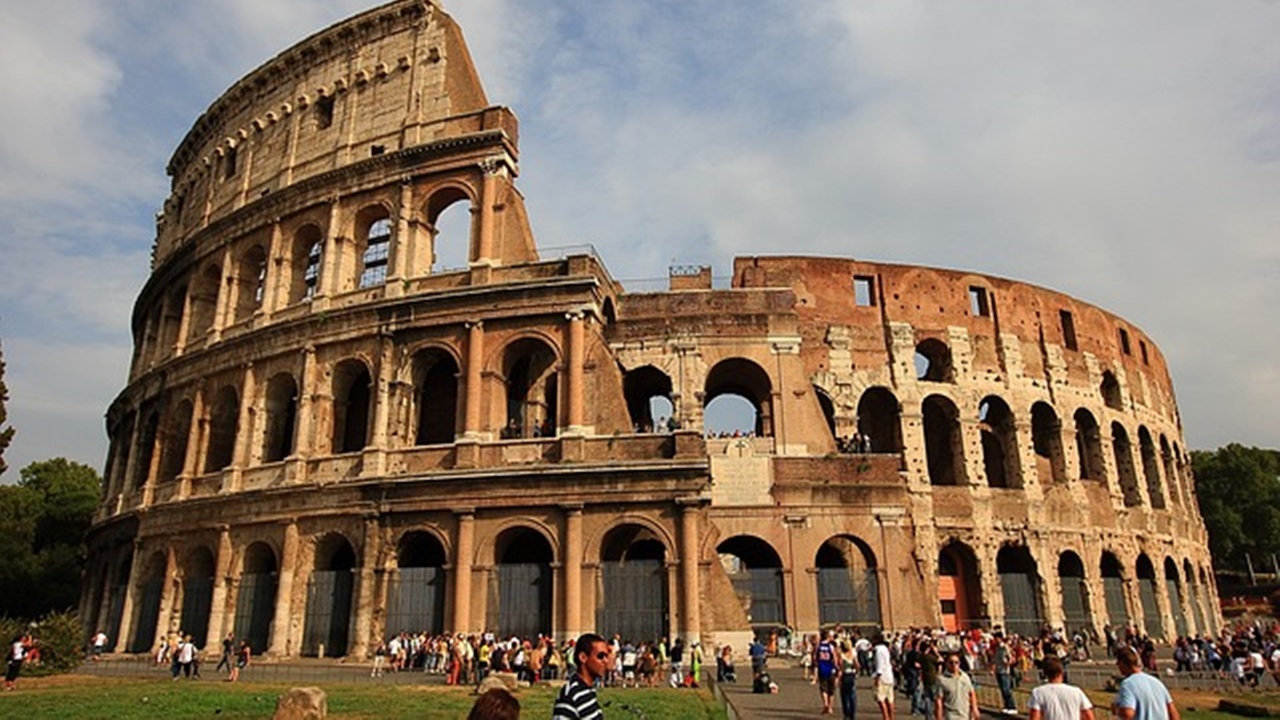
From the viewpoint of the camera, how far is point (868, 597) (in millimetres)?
21719

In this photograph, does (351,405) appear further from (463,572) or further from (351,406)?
(463,572)

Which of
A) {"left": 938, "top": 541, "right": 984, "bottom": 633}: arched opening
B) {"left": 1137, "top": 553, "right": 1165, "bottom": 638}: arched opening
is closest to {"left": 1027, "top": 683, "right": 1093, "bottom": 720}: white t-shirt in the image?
{"left": 938, "top": 541, "right": 984, "bottom": 633}: arched opening

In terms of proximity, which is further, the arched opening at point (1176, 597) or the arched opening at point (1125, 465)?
the arched opening at point (1125, 465)

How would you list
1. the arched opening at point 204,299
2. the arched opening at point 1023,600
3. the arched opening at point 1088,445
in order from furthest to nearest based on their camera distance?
the arched opening at point 1088,445
the arched opening at point 204,299
the arched opening at point 1023,600

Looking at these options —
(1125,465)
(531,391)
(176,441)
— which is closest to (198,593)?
(176,441)

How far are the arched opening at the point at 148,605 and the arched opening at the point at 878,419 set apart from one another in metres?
22.1

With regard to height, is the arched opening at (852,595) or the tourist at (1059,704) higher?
the arched opening at (852,595)

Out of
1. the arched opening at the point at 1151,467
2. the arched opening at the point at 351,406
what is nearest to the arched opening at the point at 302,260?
the arched opening at the point at 351,406

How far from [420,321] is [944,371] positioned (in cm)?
1694

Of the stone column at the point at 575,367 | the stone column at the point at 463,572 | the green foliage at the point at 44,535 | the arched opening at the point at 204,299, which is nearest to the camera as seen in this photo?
the stone column at the point at 463,572

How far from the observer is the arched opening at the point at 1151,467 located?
3219cm

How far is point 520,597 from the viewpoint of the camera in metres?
19.7

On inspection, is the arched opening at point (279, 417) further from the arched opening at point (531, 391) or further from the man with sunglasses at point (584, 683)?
the man with sunglasses at point (584, 683)

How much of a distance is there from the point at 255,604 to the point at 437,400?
710 centimetres
